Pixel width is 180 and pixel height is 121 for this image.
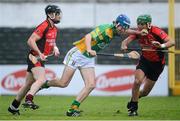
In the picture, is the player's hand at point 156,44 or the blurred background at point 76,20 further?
the blurred background at point 76,20

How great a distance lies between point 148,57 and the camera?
1869cm

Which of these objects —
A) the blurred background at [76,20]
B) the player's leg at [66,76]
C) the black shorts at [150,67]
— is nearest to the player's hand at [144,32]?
the black shorts at [150,67]

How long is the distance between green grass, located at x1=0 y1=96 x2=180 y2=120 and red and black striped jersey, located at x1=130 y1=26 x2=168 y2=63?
1.24 m

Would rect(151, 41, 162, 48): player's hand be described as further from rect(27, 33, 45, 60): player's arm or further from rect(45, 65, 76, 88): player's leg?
rect(27, 33, 45, 60): player's arm

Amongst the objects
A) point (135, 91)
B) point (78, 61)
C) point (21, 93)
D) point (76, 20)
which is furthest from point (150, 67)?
point (76, 20)

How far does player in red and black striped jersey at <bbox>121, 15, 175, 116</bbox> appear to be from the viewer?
1816cm

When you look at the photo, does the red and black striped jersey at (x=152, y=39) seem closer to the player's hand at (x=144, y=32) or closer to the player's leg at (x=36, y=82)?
the player's hand at (x=144, y=32)

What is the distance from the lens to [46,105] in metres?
21.5

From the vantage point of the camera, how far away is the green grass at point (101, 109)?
56.6 ft

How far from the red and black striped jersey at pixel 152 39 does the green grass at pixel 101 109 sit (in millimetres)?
1235

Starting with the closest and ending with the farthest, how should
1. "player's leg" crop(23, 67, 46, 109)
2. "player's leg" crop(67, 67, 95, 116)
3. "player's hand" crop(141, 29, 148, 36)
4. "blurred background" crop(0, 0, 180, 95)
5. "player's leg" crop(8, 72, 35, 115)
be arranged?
"player's leg" crop(23, 67, 46, 109)
"player's leg" crop(67, 67, 95, 116)
"player's leg" crop(8, 72, 35, 115)
"player's hand" crop(141, 29, 148, 36)
"blurred background" crop(0, 0, 180, 95)

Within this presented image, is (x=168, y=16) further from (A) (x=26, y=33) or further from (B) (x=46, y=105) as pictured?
Answer: (B) (x=46, y=105)

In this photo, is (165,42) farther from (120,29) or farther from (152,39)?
(120,29)

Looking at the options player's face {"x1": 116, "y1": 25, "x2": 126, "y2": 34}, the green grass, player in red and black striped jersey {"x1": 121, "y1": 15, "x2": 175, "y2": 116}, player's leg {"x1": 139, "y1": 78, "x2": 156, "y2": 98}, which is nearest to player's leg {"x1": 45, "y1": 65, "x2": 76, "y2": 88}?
the green grass
